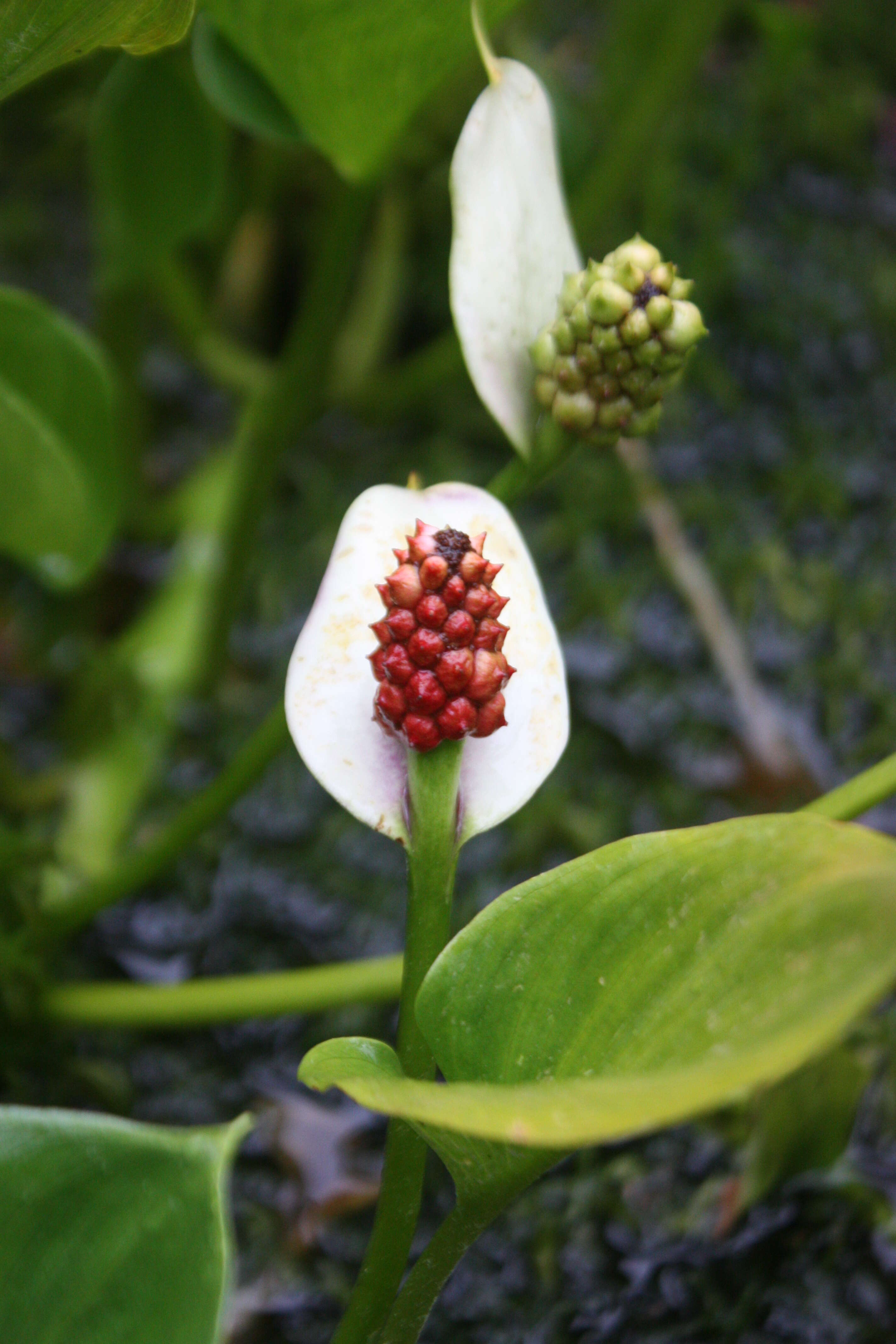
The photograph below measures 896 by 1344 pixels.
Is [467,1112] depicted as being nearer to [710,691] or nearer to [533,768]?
[533,768]

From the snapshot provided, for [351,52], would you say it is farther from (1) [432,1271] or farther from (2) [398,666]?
(1) [432,1271]

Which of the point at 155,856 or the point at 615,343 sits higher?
the point at 615,343

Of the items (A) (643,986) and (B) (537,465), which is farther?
(B) (537,465)

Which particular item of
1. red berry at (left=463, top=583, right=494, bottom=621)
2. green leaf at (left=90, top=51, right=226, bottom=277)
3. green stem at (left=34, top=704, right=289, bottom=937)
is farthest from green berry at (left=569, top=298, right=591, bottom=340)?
green leaf at (left=90, top=51, right=226, bottom=277)

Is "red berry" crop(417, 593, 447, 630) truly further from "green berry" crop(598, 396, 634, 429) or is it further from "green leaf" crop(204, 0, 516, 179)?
"green leaf" crop(204, 0, 516, 179)

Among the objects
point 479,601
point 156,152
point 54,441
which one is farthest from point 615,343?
point 156,152

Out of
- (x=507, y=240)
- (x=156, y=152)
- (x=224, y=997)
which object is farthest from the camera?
(x=156, y=152)
